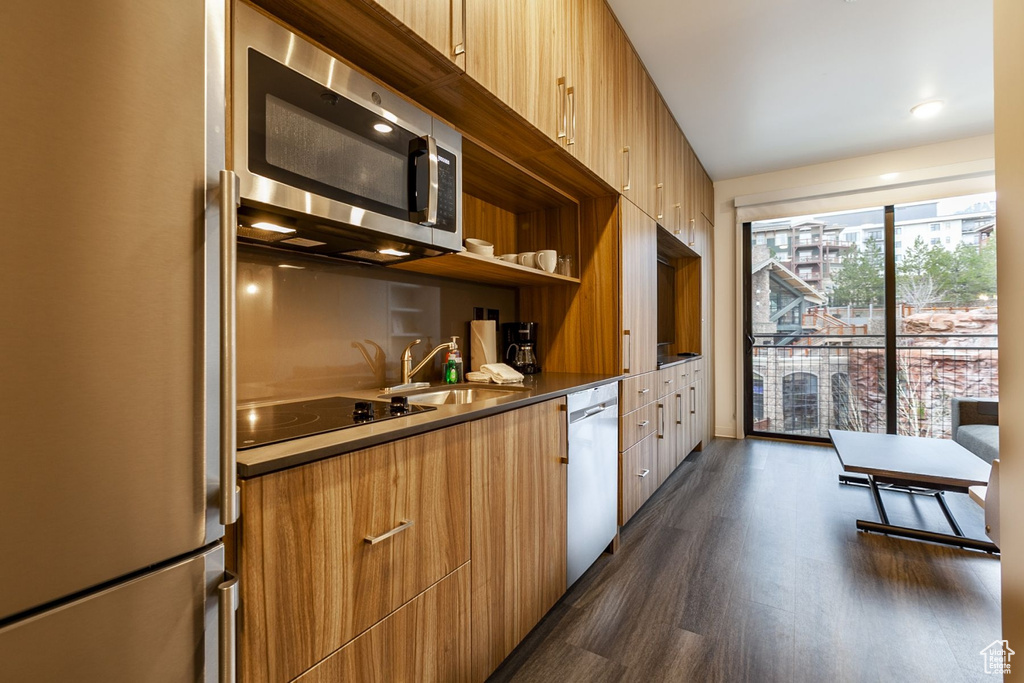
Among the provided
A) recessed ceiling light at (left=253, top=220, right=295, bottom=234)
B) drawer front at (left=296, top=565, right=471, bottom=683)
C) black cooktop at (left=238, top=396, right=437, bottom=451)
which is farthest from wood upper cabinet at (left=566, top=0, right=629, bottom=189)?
drawer front at (left=296, top=565, right=471, bottom=683)

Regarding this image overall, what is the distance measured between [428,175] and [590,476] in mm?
1358

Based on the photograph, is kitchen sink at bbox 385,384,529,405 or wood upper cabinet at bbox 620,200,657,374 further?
wood upper cabinet at bbox 620,200,657,374

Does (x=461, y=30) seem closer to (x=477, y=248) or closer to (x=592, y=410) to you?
(x=477, y=248)

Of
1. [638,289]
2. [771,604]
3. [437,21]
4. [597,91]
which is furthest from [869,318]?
[437,21]

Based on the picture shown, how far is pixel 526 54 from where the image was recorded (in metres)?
1.48

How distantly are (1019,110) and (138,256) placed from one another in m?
1.47

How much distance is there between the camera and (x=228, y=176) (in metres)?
0.63

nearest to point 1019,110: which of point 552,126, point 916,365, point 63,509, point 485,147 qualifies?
point 552,126

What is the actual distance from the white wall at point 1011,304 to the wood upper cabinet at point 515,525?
1098mm

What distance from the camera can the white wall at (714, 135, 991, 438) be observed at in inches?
151

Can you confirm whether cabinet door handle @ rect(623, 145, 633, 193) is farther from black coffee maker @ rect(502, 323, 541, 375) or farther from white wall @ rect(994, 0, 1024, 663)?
white wall @ rect(994, 0, 1024, 663)

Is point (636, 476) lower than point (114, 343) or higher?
lower

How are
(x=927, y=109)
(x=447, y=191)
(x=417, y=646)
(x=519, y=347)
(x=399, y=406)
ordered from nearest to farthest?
(x=417, y=646)
(x=399, y=406)
(x=447, y=191)
(x=519, y=347)
(x=927, y=109)

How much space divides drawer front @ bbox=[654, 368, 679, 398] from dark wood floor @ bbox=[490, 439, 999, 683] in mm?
720
